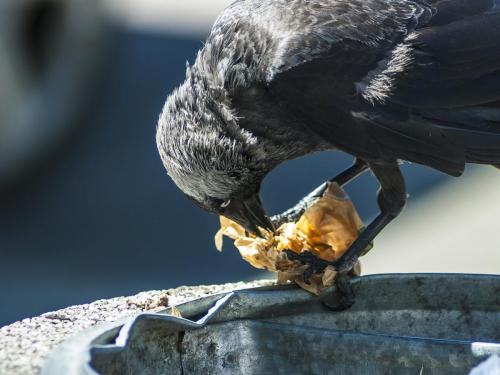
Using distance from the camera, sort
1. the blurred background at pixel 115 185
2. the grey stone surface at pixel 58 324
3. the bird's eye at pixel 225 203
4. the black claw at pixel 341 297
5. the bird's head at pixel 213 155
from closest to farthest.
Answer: the grey stone surface at pixel 58 324, the black claw at pixel 341 297, the bird's head at pixel 213 155, the bird's eye at pixel 225 203, the blurred background at pixel 115 185

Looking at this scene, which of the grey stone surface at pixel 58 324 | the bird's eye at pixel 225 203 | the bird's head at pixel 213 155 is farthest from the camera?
the bird's eye at pixel 225 203

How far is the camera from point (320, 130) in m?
3.86

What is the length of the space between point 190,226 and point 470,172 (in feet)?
9.06

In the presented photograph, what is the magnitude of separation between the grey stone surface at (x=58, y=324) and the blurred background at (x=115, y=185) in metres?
3.75

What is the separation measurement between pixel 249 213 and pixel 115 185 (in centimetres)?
379

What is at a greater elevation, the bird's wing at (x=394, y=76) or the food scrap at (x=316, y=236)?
the bird's wing at (x=394, y=76)

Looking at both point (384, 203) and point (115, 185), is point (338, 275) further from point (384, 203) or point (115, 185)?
point (115, 185)

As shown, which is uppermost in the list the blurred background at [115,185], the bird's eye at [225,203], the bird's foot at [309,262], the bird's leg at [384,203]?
the bird's foot at [309,262]

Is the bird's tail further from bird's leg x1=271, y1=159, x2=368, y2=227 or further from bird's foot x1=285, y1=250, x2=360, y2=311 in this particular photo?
bird's foot x1=285, y1=250, x2=360, y2=311

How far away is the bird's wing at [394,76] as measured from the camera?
384 centimetres

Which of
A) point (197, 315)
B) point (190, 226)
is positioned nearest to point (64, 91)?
point (190, 226)

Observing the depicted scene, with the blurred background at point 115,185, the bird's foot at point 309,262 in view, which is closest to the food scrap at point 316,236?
the bird's foot at point 309,262

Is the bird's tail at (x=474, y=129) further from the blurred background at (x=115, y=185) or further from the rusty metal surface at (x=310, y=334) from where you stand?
the blurred background at (x=115, y=185)

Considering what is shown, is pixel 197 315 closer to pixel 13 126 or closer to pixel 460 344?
pixel 460 344
